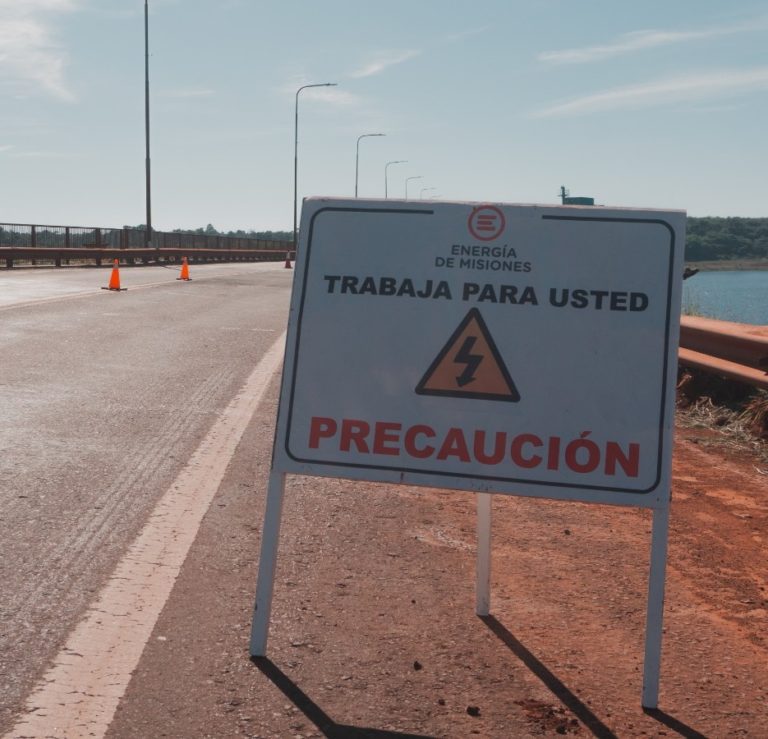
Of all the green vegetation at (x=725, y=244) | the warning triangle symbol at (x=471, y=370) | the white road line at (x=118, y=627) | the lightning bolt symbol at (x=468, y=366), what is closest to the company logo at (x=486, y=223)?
the warning triangle symbol at (x=471, y=370)

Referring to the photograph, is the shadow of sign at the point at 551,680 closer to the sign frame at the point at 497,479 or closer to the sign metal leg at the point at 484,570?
the sign metal leg at the point at 484,570

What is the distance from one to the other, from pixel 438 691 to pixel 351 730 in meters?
0.38

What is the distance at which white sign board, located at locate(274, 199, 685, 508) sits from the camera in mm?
3729

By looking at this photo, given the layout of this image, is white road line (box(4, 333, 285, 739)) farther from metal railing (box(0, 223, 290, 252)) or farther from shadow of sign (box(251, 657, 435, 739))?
metal railing (box(0, 223, 290, 252))

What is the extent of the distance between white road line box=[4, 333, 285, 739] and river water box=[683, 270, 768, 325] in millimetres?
9273

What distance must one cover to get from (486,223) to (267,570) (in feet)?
4.58

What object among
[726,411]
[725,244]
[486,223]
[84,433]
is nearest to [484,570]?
Answer: [486,223]

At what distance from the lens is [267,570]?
3781 millimetres

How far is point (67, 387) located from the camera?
933 centimetres

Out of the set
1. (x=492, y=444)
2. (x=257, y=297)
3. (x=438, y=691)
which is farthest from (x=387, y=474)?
(x=257, y=297)

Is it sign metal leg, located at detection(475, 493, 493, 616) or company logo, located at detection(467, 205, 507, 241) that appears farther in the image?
sign metal leg, located at detection(475, 493, 493, 616)

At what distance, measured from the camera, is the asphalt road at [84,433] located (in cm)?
415

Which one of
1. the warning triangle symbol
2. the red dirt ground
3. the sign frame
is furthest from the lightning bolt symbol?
the red dirt ground

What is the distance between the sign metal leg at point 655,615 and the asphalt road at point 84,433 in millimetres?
1862
